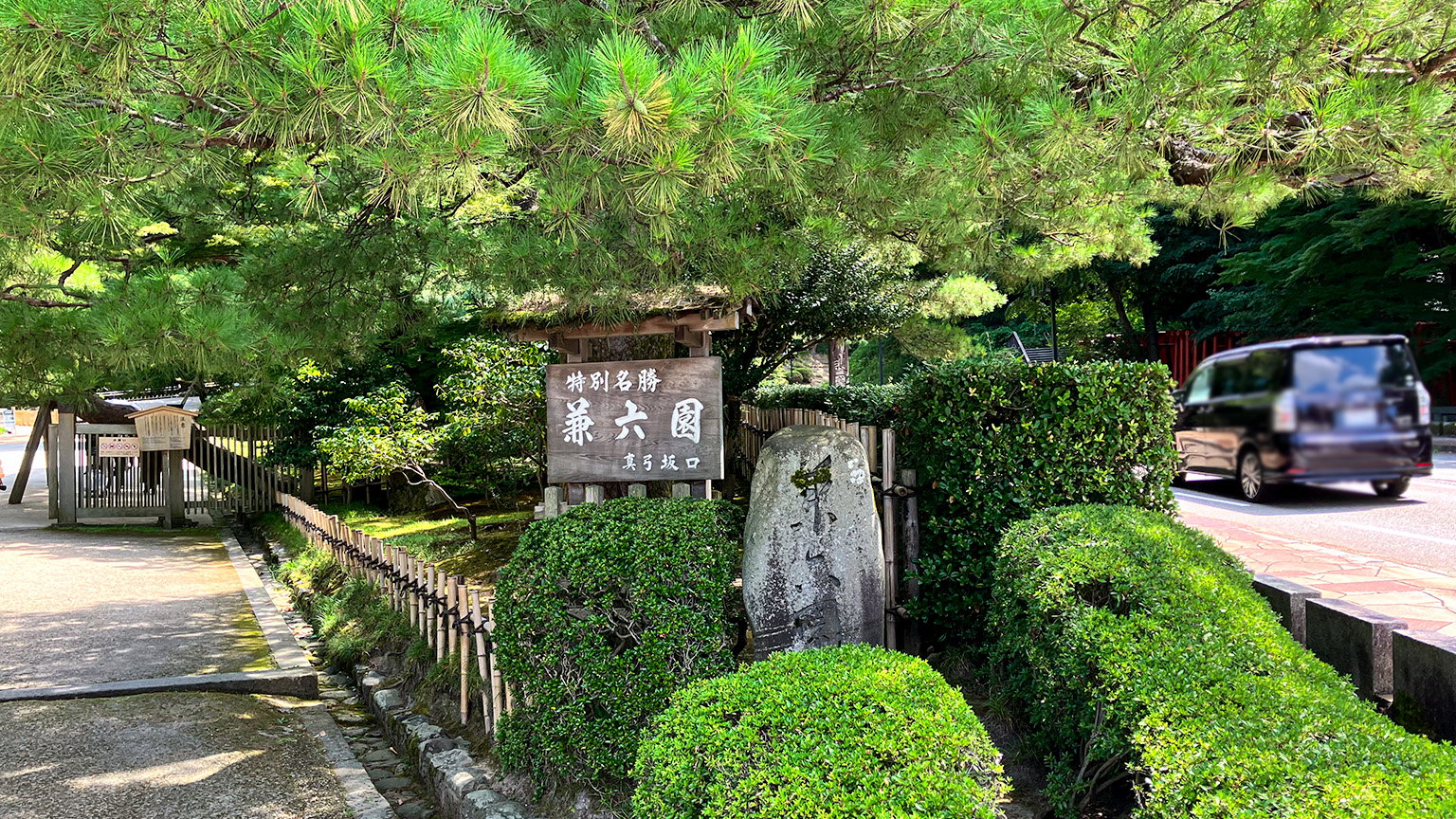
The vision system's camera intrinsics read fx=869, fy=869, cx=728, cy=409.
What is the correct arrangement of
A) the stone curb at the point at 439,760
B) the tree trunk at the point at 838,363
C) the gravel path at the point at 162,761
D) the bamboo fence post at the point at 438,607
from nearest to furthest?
the stone curb at the point at 439,760 < the gravel path at the point at 162,761 < the bamboo fence post at the point at 438,607 < the tree trunk at the point at 838,363

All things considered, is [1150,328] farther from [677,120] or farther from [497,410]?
[497,410]

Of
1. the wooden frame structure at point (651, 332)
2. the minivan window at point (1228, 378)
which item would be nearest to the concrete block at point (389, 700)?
the wooden frame structure at point (651, 332)

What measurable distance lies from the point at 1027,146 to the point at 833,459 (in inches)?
73.9

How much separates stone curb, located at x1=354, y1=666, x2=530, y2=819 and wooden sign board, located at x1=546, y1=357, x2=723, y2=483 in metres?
1.77

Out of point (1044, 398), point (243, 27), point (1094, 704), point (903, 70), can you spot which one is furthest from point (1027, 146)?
point (243, 27)

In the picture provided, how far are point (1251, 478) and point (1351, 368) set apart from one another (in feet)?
1.91

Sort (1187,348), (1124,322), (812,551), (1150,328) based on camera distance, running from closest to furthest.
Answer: (812,551), (1187,348), (1150,328), (1124,322)

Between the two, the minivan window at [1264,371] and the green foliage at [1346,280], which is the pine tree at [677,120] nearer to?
the minivan window at [1264,371]

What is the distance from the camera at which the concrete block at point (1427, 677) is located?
3.55 meters

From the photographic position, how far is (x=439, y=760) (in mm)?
5172

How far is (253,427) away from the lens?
16.1 meters

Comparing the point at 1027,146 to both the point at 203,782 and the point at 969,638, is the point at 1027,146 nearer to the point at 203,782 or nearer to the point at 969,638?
the point at 969,638

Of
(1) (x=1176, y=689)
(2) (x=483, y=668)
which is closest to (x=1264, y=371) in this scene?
(1) (x=1176, y=689)

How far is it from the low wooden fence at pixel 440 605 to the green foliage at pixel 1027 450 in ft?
8.84
